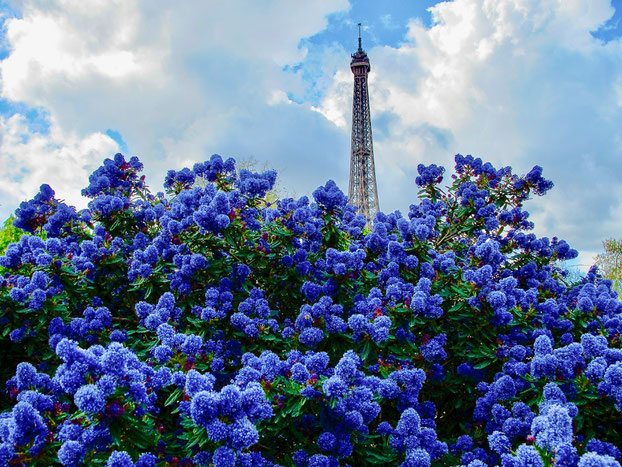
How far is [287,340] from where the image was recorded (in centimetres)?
360

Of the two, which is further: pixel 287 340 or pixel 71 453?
pixel 287 340

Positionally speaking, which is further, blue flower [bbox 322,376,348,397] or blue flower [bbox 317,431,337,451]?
blue flower [bbox 317,431,337,451]

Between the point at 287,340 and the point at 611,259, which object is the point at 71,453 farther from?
the point at 611,259

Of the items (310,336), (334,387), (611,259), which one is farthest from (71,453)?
(611,259)

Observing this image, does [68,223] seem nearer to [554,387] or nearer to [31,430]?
[31,430]

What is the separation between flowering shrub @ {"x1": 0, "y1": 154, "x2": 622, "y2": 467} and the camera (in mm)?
2371

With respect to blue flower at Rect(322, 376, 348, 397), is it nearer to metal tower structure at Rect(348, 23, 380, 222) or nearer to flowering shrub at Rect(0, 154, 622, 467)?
flowering shrub at Rect(0, 154, 622, 467)

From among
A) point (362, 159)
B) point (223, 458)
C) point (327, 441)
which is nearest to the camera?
point (223, 458)

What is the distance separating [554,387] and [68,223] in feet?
16.6

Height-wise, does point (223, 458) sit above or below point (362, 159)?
below

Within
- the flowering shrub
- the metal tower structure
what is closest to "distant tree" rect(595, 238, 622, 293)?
the flowering shrub

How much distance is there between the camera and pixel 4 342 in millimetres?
4410

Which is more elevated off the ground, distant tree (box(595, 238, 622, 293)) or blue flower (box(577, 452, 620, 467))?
distant tree (box(595, 238, 622, 293))

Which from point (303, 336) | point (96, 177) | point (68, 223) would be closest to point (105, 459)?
point (303, 336)
